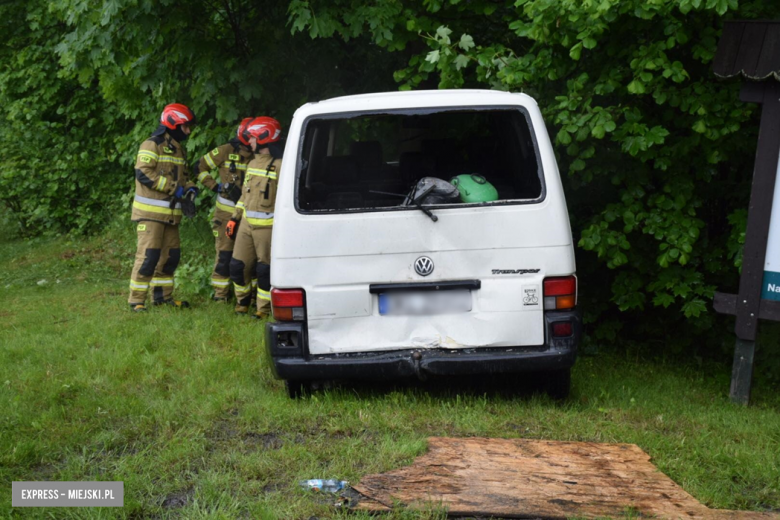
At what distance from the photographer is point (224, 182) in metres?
8.80

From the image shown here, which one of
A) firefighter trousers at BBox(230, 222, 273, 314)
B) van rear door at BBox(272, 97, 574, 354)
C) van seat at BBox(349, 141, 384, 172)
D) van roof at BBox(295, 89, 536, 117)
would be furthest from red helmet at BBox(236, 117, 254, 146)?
van rear door at BBox(272, 97, 574, 354)

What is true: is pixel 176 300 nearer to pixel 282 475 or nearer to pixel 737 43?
pixel 282 475

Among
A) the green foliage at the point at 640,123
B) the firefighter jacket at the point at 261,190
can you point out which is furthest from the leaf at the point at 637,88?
the firefighter jacket at the point at 261,190

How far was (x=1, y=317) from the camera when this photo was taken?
8758 mm

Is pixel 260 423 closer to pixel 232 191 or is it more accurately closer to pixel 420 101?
pixel 420 101

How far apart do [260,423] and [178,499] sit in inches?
42.8

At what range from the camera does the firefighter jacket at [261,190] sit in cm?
799

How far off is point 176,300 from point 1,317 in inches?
70.6

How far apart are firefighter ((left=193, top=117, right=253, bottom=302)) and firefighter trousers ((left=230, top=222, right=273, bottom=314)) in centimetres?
38

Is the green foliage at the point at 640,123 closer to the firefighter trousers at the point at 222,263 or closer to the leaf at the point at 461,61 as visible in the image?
the leaf at the point at 461,61

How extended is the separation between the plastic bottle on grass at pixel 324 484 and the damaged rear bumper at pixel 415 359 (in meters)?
1.02

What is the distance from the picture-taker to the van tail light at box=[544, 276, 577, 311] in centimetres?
474

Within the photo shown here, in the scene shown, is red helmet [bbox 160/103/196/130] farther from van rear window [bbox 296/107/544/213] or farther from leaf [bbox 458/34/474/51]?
leaf [bbox 458/34/474/51]

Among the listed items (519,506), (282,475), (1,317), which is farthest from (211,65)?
(519,506)
